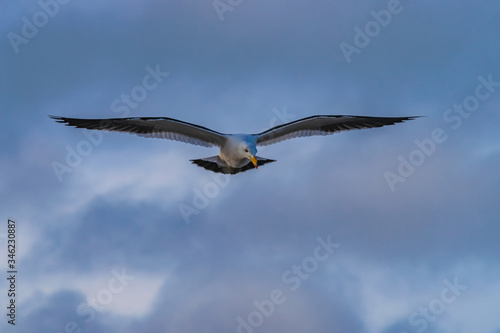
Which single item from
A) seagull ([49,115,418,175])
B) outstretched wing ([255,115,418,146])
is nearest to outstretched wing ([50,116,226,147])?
seagull ([49,115,418,175])

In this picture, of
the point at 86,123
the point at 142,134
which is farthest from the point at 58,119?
the point at 142,134

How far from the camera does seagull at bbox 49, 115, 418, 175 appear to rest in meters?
24.3

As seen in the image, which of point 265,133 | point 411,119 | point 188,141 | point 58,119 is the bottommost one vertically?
point 411,119

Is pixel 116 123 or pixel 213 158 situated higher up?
pixel 116 123

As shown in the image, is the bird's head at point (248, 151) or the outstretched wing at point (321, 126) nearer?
→ the bird's head at point (248, 151)

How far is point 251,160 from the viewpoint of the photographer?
24.2m

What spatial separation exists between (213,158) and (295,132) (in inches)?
141

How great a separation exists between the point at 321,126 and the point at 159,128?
6693 mm

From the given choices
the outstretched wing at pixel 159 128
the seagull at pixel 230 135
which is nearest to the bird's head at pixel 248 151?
the seagull at pixel 230 135

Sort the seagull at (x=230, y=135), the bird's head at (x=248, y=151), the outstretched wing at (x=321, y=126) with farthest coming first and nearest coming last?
1. the outstretched wing at (x=321, y=126)
2. the seagull at (x=230, y=135)
3. the bird's head at (x=248, y=151)

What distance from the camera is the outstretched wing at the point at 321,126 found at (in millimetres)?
25577

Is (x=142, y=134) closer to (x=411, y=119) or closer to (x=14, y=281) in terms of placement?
(x=14, y=281)

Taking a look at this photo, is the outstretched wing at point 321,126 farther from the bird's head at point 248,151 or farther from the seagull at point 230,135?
the bird's head at point 248,151

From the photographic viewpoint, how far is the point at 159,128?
2539cm
